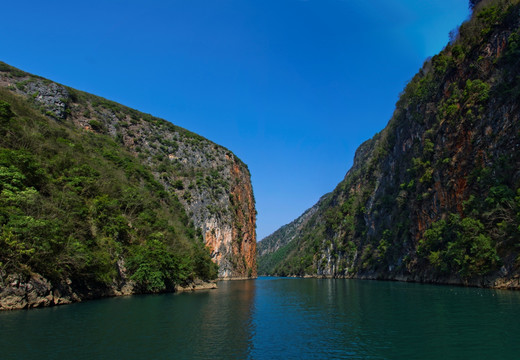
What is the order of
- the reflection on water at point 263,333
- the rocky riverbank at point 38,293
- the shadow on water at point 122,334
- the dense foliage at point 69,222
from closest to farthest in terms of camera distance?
the shadow on water at point 122,334
the reflection on water at point 263,333
the rocky riverbank at point 38,293
the dense foliage at point 69,222

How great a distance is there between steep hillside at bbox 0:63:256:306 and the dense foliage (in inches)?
3.8

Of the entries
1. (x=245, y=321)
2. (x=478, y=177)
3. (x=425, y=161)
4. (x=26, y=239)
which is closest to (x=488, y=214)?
(x=478, y=177)

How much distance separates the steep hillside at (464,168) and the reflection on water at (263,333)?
16.3 meters

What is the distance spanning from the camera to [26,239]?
24062 mm

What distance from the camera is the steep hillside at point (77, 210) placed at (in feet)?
82.6

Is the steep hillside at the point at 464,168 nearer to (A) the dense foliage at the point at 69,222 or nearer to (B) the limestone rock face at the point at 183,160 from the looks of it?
(A) the dense foliage at the point at 69,222

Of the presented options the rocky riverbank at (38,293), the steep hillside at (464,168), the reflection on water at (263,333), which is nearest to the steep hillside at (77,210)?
the rocky riverbank at (38,293)

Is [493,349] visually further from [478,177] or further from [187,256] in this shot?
[187,256]

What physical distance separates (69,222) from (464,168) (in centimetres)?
5431

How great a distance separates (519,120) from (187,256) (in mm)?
49392

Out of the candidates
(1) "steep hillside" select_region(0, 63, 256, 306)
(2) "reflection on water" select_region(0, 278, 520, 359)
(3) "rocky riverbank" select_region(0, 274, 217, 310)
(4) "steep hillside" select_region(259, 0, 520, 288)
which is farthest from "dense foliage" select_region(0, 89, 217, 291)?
(4) "steep hillside" select_region(259, 0, 520, 288)

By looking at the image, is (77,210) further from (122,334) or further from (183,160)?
(183,160)

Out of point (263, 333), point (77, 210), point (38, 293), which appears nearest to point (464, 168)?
point (263, 333)

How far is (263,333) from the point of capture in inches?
743
